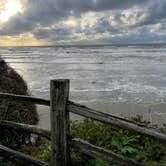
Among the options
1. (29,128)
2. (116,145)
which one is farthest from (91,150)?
(116,145)

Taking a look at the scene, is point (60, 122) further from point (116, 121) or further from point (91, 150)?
point (116, 121)

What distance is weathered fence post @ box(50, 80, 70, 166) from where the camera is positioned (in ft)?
15.1

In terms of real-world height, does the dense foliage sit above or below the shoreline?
above

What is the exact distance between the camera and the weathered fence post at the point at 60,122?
4.60m

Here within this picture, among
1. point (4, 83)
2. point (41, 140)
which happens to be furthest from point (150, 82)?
point (41, 140)

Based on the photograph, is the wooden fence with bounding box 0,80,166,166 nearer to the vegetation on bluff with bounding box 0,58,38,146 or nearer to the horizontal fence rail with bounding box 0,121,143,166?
the horizontal fence rail with bounding box 0,121,143,166

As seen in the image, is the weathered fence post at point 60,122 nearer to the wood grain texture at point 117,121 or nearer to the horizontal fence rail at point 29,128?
the wood grain texture at point 117,121

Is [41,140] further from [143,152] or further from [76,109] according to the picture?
[76,109]

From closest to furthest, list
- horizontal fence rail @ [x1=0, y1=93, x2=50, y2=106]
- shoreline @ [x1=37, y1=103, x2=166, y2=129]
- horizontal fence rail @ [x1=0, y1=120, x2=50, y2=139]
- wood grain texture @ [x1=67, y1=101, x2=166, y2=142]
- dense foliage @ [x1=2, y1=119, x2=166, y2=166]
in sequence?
wood grain texture @ [x1=67, y1=101, x2=166, y2=142] < horizontal fence rail @ [x1=0, y1=93, x2=50, y2=106] < horizontal fence rail @ [x1=0, y1=120, x2=50, y2=139] < dense foliage @ [x1=2, y1=119, x2=166, y2=166] < shoreline @ [x1=37, y1=103, x2=166, y2=129]

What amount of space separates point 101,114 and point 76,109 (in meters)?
0.39

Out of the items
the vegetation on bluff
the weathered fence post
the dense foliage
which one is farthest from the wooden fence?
the vegetation on bluff

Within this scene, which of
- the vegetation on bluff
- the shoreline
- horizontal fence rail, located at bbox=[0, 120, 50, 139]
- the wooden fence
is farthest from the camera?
the shoreline

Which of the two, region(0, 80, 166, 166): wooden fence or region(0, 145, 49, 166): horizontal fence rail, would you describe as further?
region(0, 145, 49, 166): horizontal fence rail

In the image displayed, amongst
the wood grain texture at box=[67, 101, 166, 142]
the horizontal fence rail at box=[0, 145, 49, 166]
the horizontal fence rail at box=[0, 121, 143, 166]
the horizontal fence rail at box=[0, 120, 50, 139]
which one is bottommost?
the horizontal fence rail at box=[0, 145, 49, 166]
